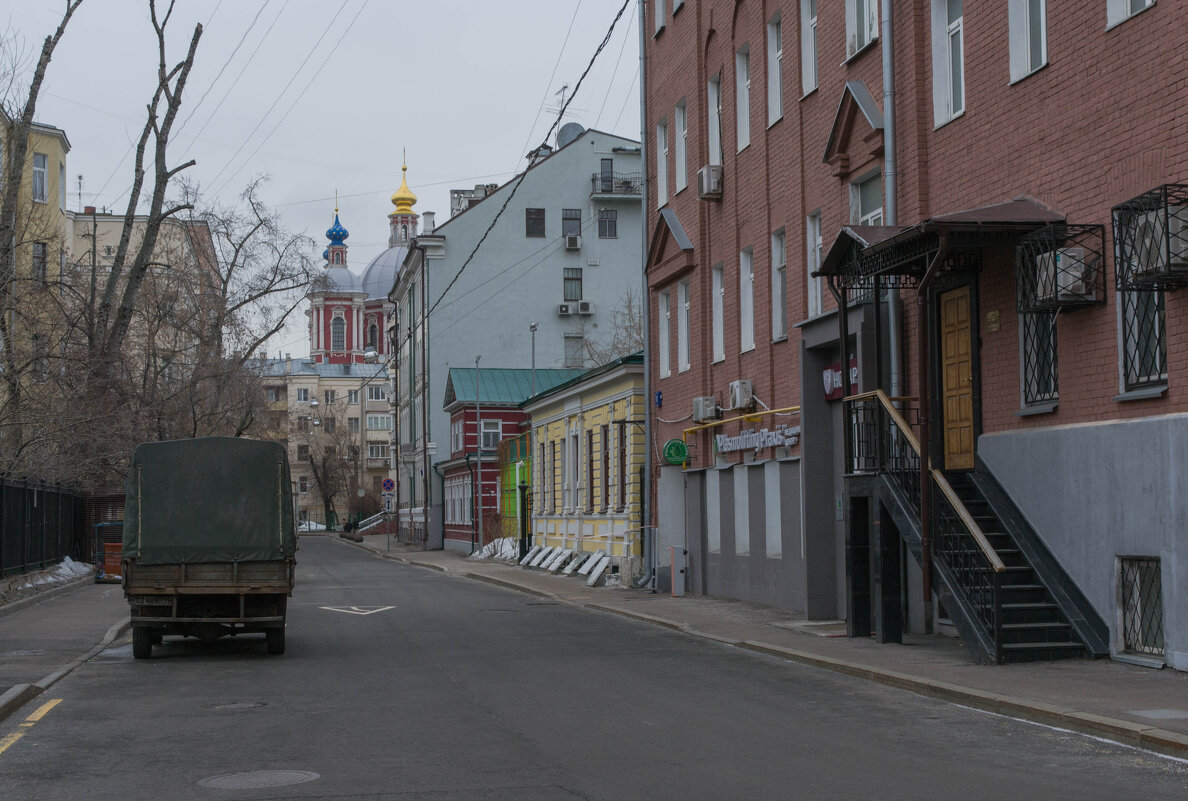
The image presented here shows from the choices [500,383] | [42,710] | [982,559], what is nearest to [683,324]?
[982,559]

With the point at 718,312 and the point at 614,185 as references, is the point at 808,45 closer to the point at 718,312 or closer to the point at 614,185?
the point at 718,312

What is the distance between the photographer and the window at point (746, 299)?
24094mm

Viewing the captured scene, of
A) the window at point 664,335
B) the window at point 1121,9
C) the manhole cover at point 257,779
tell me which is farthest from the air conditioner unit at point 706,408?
the manhole cover at point 257,779

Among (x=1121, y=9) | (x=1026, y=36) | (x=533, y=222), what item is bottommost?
(x=1121, y=9)

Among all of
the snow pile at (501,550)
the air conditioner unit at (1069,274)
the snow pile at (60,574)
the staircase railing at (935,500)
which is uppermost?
the air conditioner unit at (1069,274)

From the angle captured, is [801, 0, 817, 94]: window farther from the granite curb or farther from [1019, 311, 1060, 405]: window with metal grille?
the granite curb

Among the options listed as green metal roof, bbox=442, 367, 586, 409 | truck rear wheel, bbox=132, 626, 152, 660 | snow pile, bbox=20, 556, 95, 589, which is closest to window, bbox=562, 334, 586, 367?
green metal roof, bbox=442, 367, 586, 409

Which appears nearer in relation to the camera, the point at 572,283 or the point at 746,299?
the point at 746,299

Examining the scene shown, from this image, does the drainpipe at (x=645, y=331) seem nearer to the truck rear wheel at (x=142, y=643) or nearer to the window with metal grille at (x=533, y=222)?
the truck rear wheel at (x=142, y=643)

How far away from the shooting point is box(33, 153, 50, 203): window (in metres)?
50.4

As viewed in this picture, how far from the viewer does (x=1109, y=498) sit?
13492 millimetres

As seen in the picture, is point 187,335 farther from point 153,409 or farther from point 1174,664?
point 1174,664

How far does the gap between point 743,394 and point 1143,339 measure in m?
10.7

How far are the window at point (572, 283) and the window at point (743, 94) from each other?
3559cm
